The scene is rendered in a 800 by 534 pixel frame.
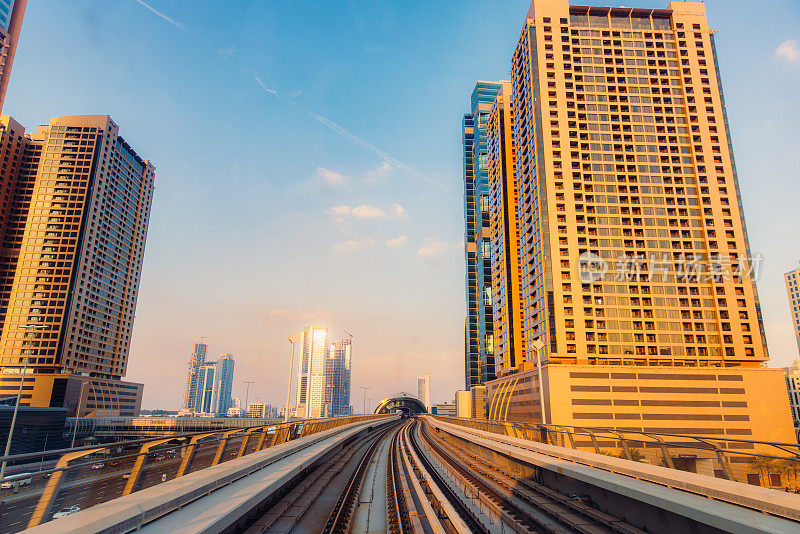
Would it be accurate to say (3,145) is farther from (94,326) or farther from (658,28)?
(658,28)

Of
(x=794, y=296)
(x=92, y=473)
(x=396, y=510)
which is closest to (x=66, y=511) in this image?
(x=92, y=473)

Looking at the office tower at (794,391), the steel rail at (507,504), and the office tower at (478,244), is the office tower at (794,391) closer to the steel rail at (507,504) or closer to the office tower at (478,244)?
the office tower at (478,244)

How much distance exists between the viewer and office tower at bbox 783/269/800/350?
181250mm

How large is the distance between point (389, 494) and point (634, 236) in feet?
279

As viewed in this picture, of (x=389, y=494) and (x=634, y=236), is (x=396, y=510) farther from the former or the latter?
(x=634, y=236)

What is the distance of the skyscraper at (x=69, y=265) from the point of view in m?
112

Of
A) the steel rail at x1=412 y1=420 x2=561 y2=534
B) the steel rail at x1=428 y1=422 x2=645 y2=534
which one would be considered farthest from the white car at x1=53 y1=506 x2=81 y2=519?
the steel rail at x1=428 y1=422 x2=645 y2=534

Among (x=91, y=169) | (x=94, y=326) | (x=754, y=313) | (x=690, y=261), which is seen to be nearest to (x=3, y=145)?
(x=91, y=169)

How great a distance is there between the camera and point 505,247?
12119 cm

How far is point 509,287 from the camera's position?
119562 mm

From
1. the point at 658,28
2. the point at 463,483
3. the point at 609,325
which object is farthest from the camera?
the point at 658,28

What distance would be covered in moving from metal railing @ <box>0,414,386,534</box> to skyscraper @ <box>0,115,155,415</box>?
12900 centimetres

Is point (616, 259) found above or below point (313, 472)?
above

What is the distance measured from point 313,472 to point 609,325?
244 feet
